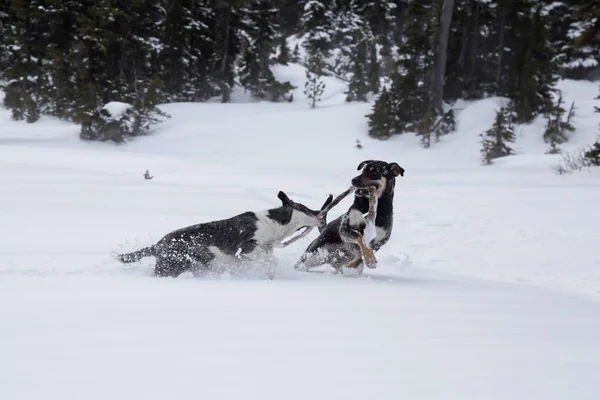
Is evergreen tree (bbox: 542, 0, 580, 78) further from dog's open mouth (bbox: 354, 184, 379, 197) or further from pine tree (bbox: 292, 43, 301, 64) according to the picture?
dog's open mouth (bbox: 354, 184, 379, 197)

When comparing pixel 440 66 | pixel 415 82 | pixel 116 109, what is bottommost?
pixel 116 109

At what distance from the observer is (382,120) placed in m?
22.4

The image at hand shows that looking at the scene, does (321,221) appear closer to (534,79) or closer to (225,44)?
(534,79)

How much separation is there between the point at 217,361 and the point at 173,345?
322 millimetres

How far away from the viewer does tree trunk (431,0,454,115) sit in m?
22.2

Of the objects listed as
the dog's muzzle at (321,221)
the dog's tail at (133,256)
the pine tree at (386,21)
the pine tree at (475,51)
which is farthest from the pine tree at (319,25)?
the dog's tail at (133,256)

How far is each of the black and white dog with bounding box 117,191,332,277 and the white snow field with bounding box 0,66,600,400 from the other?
0.68 ft

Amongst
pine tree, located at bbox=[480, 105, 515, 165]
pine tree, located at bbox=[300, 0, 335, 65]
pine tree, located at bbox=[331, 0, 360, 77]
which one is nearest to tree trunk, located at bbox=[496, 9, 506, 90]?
pine tree, located at bbox=[480, 105, 515, 165]

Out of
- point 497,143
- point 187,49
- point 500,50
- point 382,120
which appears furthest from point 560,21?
point 187,49

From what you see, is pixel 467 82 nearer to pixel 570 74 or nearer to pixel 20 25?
pixel 570 74

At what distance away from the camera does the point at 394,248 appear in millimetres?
7863

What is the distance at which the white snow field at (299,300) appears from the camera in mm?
2143

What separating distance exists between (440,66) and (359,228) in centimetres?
1872

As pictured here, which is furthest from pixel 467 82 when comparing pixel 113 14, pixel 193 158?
pixel 113 14
